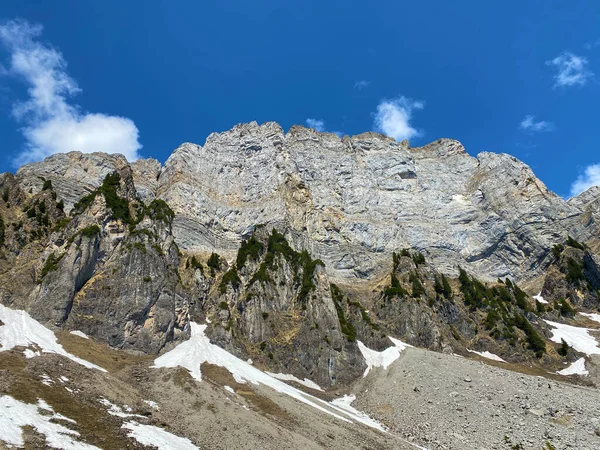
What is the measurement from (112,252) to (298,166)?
3178 inches

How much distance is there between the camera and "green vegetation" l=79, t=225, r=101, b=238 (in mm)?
61281

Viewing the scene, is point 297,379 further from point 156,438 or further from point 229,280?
point 156,438

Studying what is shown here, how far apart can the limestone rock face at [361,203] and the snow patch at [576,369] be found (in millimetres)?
45678

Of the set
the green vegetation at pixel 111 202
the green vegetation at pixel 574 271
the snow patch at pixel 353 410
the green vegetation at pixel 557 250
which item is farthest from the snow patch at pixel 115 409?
the green vegetation at pixel 557 250

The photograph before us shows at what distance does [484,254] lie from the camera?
392ft

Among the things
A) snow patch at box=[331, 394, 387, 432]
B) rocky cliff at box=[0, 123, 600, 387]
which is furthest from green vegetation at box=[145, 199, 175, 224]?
snow patch at box=[331, 394, 387, 432]

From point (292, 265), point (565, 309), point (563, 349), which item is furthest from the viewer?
point (565, 309)

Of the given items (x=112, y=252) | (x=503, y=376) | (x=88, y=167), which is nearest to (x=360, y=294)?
(x=503, y=376)

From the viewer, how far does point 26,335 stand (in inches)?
1756

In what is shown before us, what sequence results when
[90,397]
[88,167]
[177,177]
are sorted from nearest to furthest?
[90,397]
[88,167]
[177,177]

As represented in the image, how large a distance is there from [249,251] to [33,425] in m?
62.4

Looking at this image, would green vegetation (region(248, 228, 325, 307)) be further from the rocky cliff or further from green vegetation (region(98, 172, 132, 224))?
green vegetation (region(98, 172, 132, 224))

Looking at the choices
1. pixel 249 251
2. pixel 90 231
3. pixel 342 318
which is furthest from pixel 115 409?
pixel 249 251

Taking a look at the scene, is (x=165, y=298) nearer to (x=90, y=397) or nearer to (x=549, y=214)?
(x=90, y=397)
